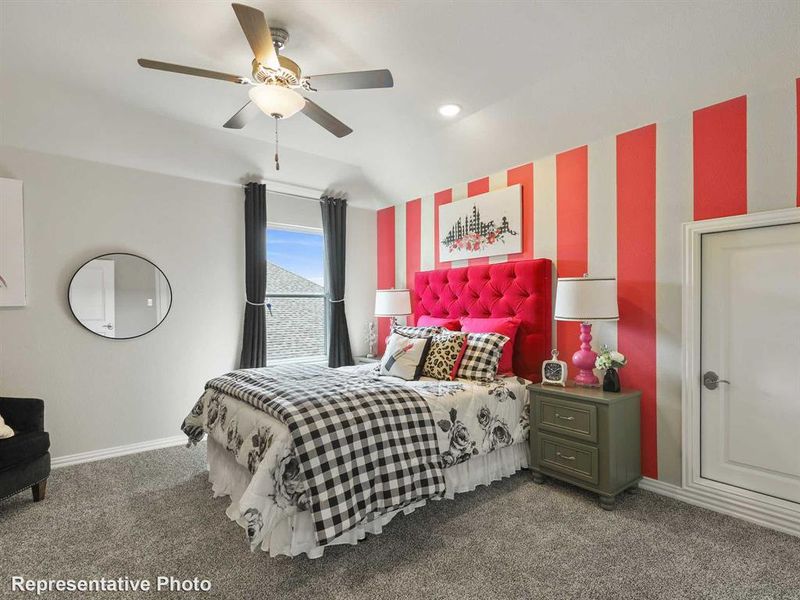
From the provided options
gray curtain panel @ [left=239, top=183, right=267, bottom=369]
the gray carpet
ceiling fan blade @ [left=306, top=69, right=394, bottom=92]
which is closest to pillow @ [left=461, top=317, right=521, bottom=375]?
the gray carpet

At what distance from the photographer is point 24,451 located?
2.67 m

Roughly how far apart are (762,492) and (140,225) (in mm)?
5059

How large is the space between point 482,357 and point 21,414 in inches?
128

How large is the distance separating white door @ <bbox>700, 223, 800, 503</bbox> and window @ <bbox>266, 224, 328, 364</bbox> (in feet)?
12.3

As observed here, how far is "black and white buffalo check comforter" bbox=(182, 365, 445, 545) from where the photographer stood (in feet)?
6.63

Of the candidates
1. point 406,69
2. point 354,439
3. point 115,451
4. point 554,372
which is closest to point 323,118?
point 406,69

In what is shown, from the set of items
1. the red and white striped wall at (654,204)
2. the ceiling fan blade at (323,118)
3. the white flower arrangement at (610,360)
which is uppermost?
the ceiling fan blade at (323,118)

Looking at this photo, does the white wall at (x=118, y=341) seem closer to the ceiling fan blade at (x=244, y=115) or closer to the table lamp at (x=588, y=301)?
the ceiling fan blade at (x=244, y=115)

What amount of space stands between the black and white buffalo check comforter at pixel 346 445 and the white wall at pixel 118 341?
5.27 ft

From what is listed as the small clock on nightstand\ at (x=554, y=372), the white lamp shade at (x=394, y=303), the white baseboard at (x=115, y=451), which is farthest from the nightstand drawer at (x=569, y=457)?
the white baseboard at (x=115, y=451)

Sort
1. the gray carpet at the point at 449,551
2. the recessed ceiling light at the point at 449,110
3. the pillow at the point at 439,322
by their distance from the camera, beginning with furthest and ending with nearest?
the pillow at the point at 439,322, the recessed ceiling light at the point at 449,110, the gray carpet at the point at 449,551

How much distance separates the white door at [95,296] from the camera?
3.57 meters

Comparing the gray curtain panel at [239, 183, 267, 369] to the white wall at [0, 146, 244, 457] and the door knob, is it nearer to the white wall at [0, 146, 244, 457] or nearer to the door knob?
the white wall at [0, 146, 244, 457]

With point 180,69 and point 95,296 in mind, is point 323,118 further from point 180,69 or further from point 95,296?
point 95,296
